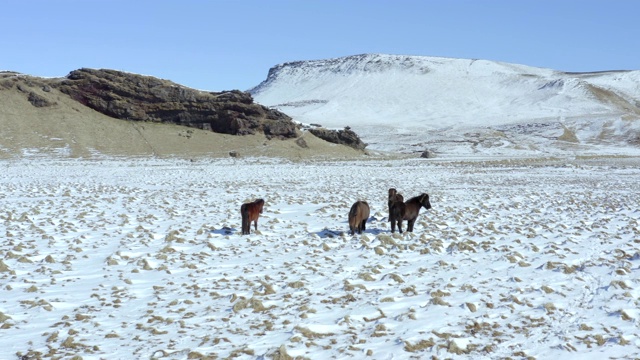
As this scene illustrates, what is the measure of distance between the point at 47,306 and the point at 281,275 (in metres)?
3.99

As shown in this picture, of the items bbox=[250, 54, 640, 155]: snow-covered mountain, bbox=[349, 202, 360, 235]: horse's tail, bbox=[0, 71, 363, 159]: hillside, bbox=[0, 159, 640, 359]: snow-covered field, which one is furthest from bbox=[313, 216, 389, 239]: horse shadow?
bbox=[250, 54, 640, 155]: snow-covered mountain

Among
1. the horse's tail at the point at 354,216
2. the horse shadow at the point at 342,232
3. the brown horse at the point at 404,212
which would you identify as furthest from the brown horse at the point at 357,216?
the brown horse at the point at 404,212

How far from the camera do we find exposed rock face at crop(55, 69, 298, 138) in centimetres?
7144

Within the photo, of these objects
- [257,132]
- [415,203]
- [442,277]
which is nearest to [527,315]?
[442,277]

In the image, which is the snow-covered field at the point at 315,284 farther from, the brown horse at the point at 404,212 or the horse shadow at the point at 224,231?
the brown horse at the point at 404,212

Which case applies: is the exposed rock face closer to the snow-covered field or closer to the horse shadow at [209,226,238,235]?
the snow-covered field

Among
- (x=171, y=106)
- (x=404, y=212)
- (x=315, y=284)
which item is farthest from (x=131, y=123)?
(x=315, y=284)

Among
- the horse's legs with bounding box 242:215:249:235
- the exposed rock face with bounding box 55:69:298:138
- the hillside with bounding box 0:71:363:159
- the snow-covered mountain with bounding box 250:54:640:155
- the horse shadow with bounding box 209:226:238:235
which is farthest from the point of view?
the snow-covered mountain with bounding box 250:54:640:155

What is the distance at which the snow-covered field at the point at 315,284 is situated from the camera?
706 centimetres

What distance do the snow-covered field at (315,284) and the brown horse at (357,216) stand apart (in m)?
0.36

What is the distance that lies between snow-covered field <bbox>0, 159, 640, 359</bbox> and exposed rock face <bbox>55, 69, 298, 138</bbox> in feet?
175

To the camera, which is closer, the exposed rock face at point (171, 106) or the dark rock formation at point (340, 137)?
the exposed rock face at point (171, 106)

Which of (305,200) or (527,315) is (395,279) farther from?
(305,200)

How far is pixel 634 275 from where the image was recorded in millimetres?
10195
